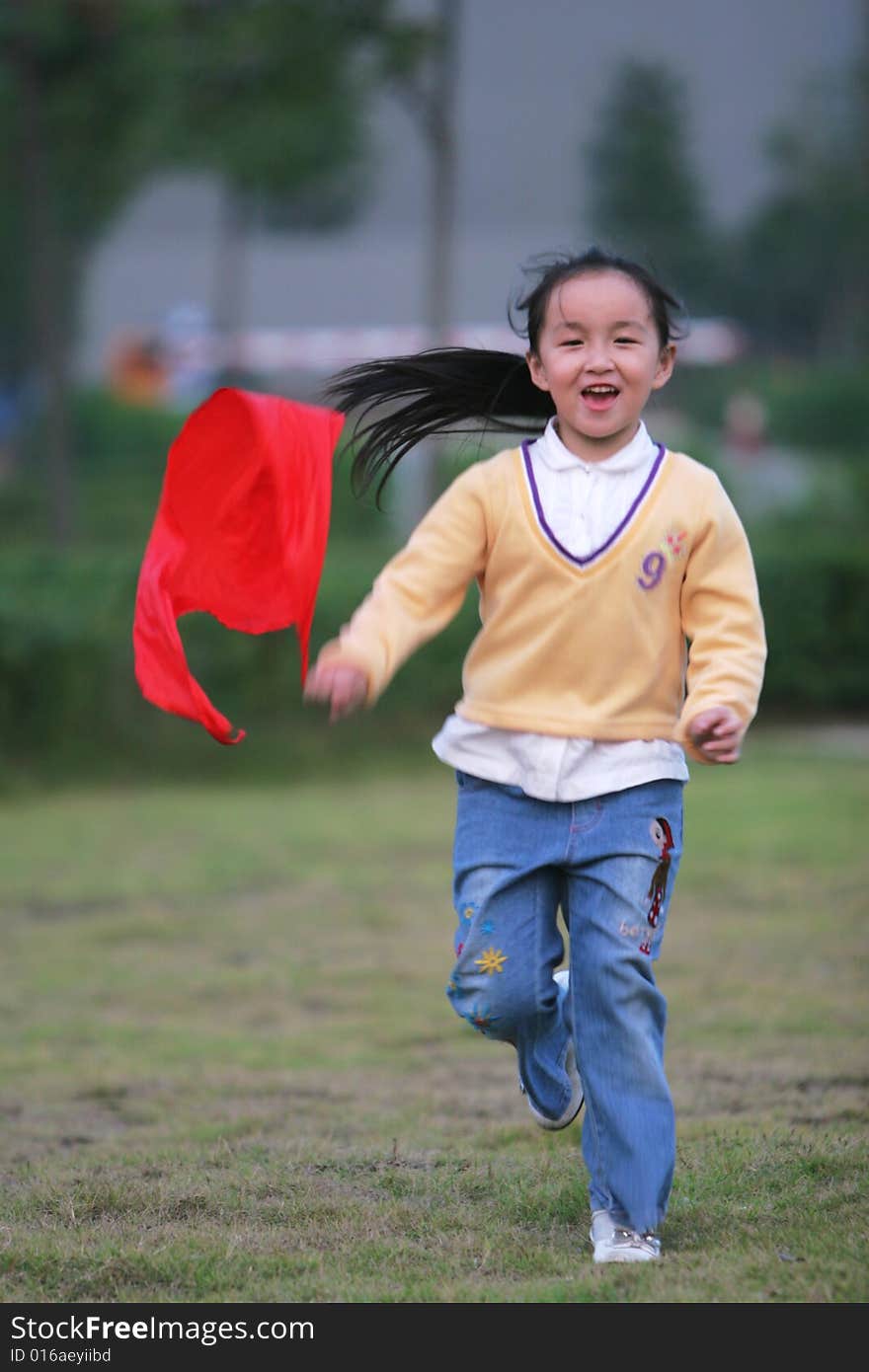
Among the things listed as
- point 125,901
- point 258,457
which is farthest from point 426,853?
point 258,457

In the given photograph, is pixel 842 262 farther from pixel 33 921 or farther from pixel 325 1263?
A: pixel 325 1263

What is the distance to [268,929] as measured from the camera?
767 cm

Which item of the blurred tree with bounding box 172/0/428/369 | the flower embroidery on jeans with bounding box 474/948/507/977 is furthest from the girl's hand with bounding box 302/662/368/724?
the blurred tree with bounding box 172/0/428/369

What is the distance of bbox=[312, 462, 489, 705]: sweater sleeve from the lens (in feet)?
11.0

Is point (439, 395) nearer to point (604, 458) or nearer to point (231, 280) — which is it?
point (604, 458)

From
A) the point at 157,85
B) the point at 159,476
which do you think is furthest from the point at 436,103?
the point at 159,476

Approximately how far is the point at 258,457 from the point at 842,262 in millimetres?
31569

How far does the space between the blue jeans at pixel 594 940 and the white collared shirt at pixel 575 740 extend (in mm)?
39

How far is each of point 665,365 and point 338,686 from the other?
0.89 m

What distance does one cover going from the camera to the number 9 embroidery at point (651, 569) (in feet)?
10.8

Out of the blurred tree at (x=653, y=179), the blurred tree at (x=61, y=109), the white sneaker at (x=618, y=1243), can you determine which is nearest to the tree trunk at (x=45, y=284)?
the blurred tree at (x=61, y=109)

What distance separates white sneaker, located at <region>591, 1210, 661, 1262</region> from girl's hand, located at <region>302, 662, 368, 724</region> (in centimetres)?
98

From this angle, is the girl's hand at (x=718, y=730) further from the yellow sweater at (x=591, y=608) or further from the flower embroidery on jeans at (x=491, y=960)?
the flower embroidery on jeans at (x=491, y=960)

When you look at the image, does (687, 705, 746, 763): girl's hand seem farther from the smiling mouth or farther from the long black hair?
the long black hair
